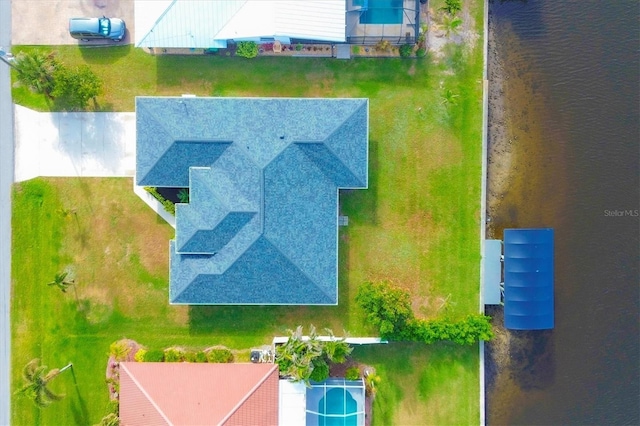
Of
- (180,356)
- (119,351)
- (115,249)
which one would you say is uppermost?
(115,249)

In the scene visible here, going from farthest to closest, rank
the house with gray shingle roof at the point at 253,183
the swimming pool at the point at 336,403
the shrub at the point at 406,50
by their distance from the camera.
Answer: the shrub at the point at 406,50 → the swimming pool at the point at 336,403 → the house with gray shingle roof at the point at 253,183

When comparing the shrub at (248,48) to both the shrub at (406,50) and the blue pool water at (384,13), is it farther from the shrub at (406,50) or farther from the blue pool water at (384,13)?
the shrub at (406,50)

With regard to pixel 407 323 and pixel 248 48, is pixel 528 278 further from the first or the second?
pixel 248 48

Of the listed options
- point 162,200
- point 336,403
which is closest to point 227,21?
point 162,200

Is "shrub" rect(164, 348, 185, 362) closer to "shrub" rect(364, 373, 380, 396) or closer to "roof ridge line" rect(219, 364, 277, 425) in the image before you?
"roof ridge line" rect(219, 364, 277, 425)

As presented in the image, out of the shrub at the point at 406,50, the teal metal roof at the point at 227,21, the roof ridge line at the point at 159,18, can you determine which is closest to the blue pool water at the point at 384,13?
the shrub at the point at 406,50

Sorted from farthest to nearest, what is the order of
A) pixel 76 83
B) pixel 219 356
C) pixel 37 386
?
pixel 219 356 → pixel 76 83 → pixel 37 386

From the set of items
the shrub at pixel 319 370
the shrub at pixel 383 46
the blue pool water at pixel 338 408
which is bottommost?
the blue pool water at pixel 338 408

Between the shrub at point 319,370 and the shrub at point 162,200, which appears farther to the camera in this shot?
the shrub at point 162,200
